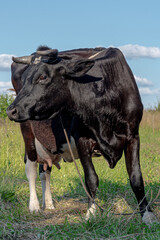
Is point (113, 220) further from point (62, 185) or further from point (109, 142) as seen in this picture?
point (62, 185)

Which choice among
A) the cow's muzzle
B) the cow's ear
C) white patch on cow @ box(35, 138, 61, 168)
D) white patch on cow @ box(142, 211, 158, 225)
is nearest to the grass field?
white patch on cow @ box(142, 211, 158, 225)

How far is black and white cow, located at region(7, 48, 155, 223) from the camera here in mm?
4152

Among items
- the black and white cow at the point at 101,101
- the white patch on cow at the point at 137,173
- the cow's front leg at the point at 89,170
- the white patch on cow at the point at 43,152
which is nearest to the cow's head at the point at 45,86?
the black and white cow at the point at 101,101

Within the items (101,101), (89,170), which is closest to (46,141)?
(89,170)

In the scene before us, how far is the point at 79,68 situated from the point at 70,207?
2.32 metres

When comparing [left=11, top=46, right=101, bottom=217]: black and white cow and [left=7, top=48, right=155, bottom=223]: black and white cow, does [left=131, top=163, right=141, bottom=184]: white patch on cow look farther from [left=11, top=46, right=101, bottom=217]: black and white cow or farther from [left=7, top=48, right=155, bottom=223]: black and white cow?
[left=11, top=46, right=101, bottom=217]: black and white cow

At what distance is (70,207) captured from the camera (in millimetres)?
5492

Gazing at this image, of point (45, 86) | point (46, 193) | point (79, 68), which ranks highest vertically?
point (79, 68)

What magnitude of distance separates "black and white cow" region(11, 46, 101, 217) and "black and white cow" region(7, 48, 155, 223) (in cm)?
21

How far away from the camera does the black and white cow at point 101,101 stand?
4152 millimetres

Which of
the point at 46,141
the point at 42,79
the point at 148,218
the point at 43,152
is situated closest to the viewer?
the point at 42,79

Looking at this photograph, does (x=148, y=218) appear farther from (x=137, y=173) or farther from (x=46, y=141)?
(x=46, y=141)

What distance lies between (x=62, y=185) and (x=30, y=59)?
3.41 metres

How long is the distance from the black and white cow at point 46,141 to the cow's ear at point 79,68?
610 millimetres
